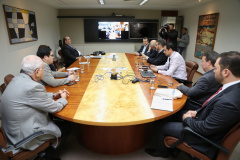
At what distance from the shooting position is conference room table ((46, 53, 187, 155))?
1.43m

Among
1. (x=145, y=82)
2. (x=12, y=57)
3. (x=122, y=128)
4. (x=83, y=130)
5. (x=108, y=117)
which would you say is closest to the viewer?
(x=108, y=117)

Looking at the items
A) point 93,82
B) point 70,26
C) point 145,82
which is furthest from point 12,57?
point 70,26

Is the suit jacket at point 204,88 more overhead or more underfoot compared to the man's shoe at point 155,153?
more overhead

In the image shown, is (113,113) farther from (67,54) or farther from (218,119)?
(67,54)

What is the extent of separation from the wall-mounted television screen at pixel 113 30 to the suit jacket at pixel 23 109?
22.1 feet

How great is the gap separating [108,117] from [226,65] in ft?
3.55

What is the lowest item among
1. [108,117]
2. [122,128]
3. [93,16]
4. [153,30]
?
[122,128]

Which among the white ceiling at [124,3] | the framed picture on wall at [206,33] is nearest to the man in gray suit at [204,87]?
the framed picture on wall at [206,33]

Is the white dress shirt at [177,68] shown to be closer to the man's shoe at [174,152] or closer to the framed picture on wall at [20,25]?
the man's shoe at [174,152]

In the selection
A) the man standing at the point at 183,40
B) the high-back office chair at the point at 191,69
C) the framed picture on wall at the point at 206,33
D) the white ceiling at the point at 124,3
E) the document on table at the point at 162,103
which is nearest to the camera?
the document on table at the point at 162,103

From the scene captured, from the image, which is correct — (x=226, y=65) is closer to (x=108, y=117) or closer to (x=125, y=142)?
(x=108, y=117)

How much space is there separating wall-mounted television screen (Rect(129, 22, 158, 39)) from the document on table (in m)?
6.48

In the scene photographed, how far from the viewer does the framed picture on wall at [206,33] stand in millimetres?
5017

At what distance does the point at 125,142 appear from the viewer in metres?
1.88
